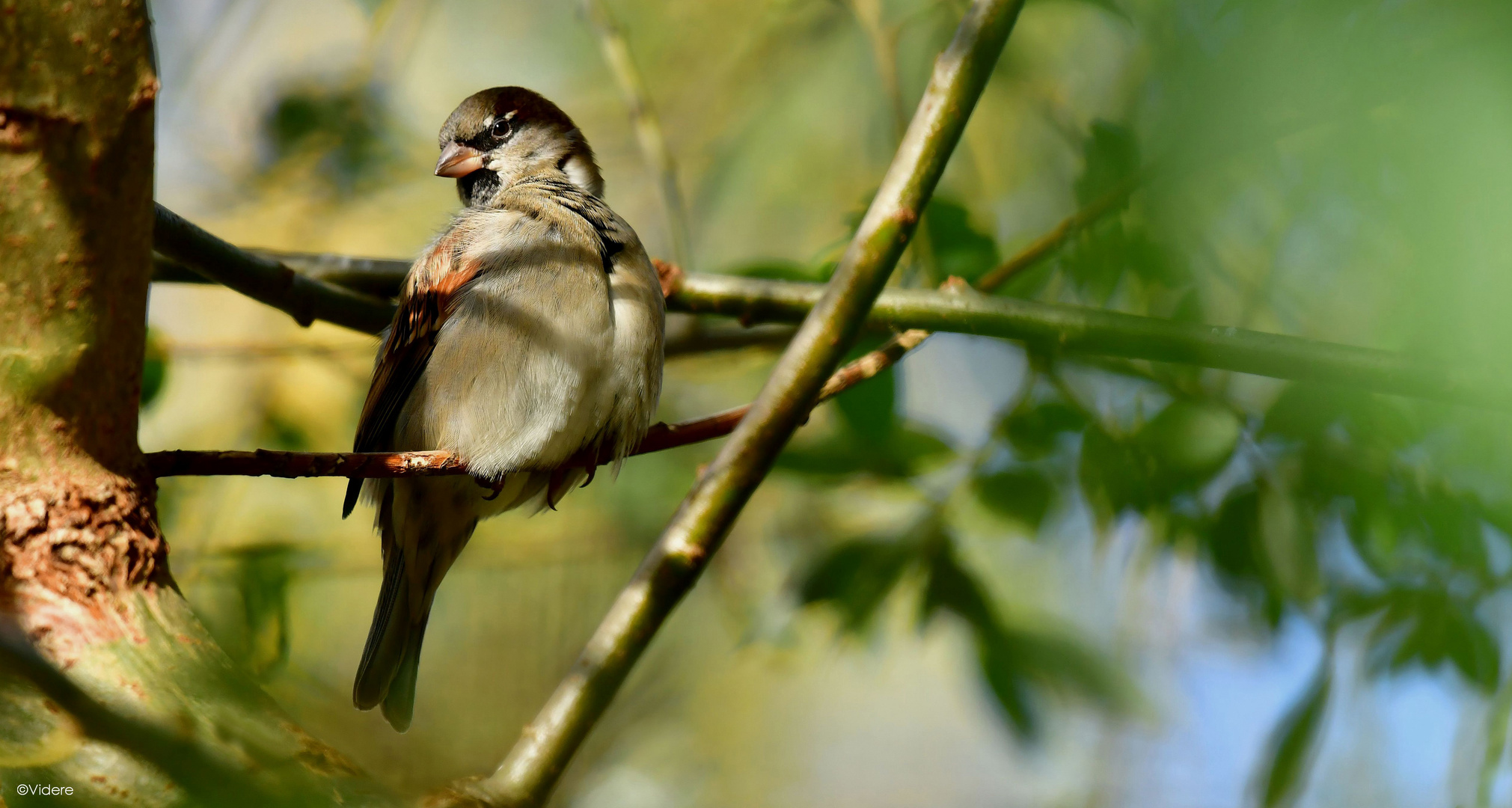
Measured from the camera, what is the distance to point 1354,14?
1560mm

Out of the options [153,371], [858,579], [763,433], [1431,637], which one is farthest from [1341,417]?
[153,371]

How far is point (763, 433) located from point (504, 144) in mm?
2545

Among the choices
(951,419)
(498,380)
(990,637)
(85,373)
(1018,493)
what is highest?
(85,373)

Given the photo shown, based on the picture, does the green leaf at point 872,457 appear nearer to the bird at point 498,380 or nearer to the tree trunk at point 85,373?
the bird at point 498,380

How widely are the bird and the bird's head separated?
0.42m

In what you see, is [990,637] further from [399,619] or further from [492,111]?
[492,111]

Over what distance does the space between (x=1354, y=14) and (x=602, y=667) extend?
4.85 ft

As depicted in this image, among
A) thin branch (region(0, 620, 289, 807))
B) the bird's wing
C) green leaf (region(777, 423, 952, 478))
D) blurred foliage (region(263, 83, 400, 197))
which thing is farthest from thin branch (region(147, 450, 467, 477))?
blurred foliage (region(263, 83, 400, 197))

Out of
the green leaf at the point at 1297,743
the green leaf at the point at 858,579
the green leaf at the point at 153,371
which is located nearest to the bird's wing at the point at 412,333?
the green leaf at the point at 153,371

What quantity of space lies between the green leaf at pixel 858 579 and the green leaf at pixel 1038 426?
44 centimetres

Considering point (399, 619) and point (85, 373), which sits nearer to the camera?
point (85, 373)

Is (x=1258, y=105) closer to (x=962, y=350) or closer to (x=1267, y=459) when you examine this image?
(x=1267, y=459)

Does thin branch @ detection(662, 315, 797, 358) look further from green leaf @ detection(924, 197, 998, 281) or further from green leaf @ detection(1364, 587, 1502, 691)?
green leaf @ detection(1364, 587, 1502, 691)

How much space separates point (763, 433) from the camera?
190cm
